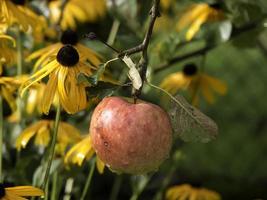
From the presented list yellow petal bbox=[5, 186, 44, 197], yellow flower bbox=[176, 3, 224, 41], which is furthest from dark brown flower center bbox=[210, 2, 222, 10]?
yellow petal bbox=[5, 186, 44, 197]

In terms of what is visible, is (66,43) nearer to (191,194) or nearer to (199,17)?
(199,17)

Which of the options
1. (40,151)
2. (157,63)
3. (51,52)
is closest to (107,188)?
(40,151)

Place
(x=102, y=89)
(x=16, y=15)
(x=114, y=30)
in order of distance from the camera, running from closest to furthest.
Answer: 1. (x=102, y=89)
2. (x=16, y=15)
3. (x=114, y=30)

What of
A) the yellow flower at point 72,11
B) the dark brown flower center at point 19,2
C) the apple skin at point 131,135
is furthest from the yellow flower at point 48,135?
the apple skin at point 131,135

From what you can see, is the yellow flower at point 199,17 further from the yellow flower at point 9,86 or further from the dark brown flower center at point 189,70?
the yellow flower at point 9,86

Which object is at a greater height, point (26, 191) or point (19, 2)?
point (19, 2)

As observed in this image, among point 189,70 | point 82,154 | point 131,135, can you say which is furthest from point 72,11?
point 131,135

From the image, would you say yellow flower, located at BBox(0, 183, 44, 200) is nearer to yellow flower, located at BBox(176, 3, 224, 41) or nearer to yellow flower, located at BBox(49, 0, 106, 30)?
yellow flower, located at BBox(176, 3, 224, 41)
